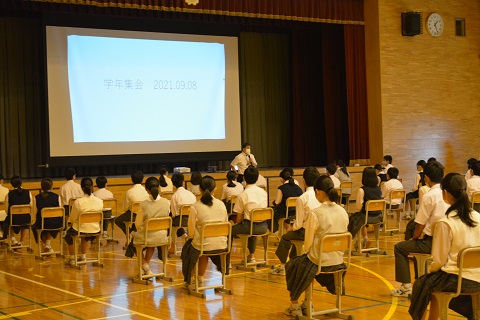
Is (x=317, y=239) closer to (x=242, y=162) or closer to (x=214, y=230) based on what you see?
(x=214, y=230)

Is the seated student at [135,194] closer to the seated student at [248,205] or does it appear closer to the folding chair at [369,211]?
the seated student at [248,205]

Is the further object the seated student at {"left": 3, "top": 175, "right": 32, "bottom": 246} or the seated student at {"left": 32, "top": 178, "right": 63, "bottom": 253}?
the seated student at {"left": 3, "top": 175, "right": 32, "bottom": 246}

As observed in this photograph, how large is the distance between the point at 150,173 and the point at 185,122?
156 cm

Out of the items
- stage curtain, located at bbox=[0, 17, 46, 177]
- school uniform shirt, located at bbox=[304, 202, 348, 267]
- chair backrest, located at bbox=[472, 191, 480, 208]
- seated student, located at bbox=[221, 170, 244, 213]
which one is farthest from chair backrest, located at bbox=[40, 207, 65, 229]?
stage curtain, located at bbox=[0, 17, 46, 177]

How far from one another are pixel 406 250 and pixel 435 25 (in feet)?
44.7

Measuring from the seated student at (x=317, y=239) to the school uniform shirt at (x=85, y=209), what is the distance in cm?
402

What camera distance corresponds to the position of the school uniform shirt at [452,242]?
4.97 m

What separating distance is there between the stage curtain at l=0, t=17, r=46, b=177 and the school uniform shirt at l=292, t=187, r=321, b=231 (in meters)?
9.50

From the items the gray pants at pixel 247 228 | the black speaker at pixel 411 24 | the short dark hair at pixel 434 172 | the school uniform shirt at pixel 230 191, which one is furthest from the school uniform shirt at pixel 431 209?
the black speaker at pixel 411 24

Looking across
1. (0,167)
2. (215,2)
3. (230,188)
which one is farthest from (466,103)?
(0,167)

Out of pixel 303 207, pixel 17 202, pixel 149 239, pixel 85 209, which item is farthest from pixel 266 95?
pixel 303 207

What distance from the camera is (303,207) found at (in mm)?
7602

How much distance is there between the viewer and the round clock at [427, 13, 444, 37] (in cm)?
1919

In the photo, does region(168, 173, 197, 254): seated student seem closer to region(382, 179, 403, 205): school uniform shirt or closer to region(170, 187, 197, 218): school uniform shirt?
region(170, 187, 197, 218): school uniform shirt
